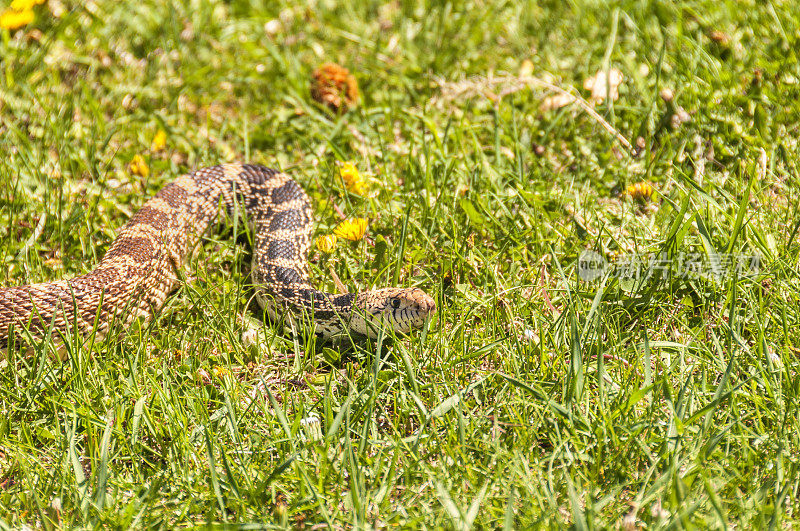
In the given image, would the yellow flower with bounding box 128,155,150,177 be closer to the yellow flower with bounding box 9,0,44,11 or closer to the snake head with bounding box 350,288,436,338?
the yellow flower with bounding box 9,0,44,11

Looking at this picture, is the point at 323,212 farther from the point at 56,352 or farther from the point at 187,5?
the point at 187,5

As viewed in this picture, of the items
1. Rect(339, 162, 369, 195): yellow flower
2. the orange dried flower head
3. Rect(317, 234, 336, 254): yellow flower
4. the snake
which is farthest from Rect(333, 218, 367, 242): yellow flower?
the orange dried flower head

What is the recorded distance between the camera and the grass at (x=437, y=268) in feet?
9.54

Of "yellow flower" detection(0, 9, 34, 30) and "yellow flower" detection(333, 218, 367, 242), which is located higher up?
"yellow flower" detection(0, 9, 34, 30)

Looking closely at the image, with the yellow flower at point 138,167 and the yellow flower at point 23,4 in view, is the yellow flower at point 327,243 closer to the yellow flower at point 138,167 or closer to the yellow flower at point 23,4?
the yellow flower at point 138,167

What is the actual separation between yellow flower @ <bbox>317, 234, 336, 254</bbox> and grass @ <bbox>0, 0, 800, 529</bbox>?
127 millimetres

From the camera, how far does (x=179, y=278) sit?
4.41 meters

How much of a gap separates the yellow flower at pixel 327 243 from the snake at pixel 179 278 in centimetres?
15

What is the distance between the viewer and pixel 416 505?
2877mm

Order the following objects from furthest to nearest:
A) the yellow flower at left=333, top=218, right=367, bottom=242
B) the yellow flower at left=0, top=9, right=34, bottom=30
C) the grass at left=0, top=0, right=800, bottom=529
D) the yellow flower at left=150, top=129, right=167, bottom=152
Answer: the yellow flower at left=0, top=9, right=34, bottom=30 < the yellow flower at left=150, top=129, right=167, bottom=152 < the yellow flower at left=333, top=218, right=367, bottom=242 < the grass at left=0, top=0, right=800, bottom=529

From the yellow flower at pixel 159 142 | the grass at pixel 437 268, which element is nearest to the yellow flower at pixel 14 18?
the grass at pixel 437 268

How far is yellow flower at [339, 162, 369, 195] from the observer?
473 centimetres

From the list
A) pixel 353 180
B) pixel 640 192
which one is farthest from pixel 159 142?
pixel 640 192

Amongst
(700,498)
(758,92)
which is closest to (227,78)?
(758,92)
